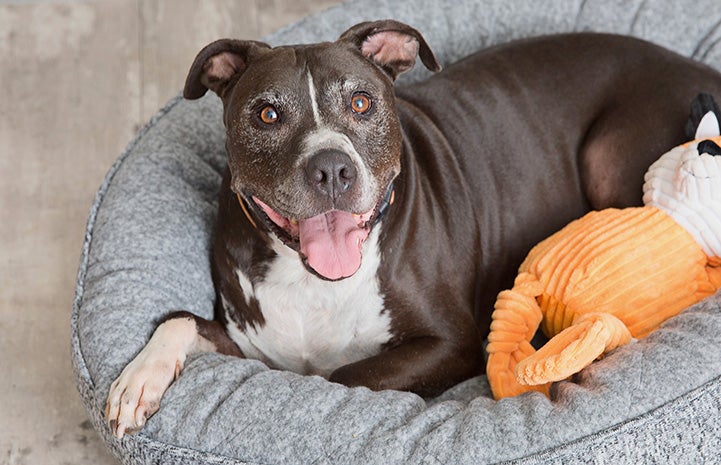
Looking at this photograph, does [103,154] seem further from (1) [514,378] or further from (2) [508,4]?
(1) [514,378]

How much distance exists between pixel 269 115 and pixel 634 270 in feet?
4.05

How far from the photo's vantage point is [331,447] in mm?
2580

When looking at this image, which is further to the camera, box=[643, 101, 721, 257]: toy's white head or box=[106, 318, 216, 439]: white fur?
box=[643, 101, 721, 257]: toy's white head

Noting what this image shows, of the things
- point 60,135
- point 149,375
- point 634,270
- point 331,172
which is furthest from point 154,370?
point 60,135

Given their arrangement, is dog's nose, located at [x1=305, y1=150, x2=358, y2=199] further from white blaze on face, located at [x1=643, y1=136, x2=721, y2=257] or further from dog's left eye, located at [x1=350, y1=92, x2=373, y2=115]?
white blaze on face, located at [x1=643, y1=136, x2=721, y2=257]

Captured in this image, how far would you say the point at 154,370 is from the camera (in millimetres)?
2824

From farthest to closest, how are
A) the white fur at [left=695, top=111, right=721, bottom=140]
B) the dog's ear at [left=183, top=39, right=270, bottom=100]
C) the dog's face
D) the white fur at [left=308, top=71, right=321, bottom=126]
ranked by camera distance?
the white fur at [left=695, top=111, right=721, bottom=140], the dog's ear at [left=183, top=39, right=270, bottom=100], the white fur at [left=308, top=71, right=321, bottom=126], the dog's face

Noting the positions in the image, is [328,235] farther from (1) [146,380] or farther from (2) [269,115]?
(1) [146,380]

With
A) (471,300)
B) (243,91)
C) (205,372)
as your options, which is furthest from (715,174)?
(205,372)

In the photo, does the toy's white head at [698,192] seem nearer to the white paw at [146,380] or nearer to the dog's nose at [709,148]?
the dog's nose at [709,148]

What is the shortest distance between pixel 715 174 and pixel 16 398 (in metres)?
2.55

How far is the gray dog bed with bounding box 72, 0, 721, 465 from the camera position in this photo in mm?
2520

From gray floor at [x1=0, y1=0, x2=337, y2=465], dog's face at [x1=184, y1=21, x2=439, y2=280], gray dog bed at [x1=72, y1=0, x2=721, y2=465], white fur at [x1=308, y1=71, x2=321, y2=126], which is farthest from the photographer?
gray floor at [x1=0, y1=0, x2=337, y2=465]

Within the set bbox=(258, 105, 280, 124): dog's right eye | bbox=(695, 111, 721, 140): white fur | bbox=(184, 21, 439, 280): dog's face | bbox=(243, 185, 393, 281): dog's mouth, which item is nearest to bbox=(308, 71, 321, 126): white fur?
bbox=(184, 21, 439, 280): dog's face
